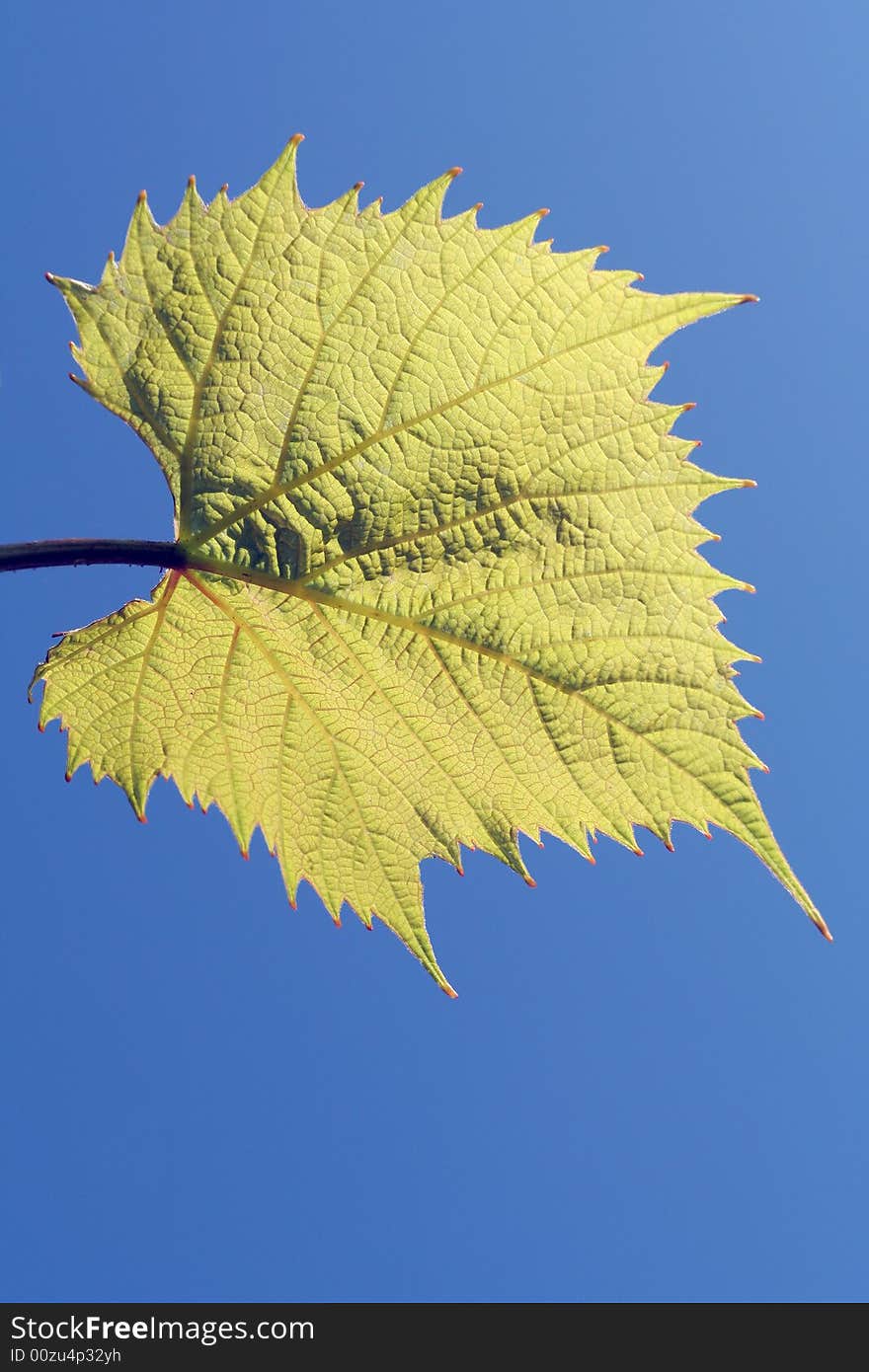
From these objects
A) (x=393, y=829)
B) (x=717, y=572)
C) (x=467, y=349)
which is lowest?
(x=393, y=829)

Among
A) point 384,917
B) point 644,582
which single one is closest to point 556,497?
point 644,582

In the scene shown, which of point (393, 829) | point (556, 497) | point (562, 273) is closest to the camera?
point (562, 273)

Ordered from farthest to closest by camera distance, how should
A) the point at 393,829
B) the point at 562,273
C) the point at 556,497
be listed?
the point at 393,829
the point at 556,497
the point at 562,273

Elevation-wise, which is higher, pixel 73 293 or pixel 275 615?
pixel 73 293

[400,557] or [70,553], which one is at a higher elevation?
[400,557]

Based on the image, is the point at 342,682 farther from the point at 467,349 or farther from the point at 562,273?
the point at 562,273

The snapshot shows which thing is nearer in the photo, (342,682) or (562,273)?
(562,273)

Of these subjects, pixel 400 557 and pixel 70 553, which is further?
pixel 400 557
